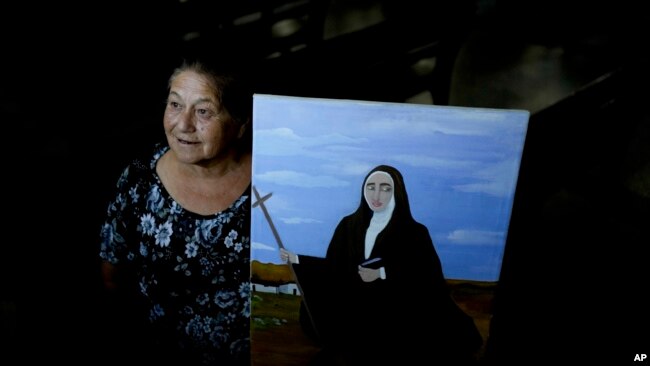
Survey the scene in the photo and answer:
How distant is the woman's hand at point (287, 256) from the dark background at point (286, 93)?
408 millimetres

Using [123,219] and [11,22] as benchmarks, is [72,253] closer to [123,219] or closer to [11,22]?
[123,219]

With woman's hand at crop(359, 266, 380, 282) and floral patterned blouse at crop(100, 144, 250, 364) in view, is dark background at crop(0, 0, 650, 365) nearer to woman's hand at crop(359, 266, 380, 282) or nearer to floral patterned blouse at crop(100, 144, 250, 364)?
floral patterned blouse at crop(100, 144, 250, 364)

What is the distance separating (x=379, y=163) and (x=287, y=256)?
0.97ft

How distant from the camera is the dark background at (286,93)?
165 centimetres

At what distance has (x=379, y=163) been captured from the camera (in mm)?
1072

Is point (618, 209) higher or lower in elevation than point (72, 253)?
higher

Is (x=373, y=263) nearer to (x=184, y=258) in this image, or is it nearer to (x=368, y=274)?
(x=368, y=274)

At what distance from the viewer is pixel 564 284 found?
82.1 inches

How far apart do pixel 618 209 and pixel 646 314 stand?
0.63m

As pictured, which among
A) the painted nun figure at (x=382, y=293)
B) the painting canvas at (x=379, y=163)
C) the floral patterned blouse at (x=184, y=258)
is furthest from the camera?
the floral patterned blouse at (x=184, y=258)

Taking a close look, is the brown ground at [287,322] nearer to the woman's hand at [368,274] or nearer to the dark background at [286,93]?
the woman's hand at [368,274]

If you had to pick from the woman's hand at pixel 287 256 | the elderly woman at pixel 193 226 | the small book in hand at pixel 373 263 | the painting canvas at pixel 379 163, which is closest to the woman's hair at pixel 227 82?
the elderly woman at pixel 193 226

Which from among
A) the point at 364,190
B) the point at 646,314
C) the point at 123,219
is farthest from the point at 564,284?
the point at 123,219

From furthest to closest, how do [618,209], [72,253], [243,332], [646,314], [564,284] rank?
[618,209] < [564,284] < [646,314] < [72,253] < [243,332]
